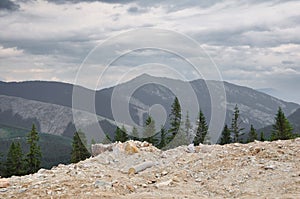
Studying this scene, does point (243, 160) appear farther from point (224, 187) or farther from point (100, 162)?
point (100, 162)

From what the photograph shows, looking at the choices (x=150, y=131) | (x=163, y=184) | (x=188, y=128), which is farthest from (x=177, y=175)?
(x=188, y=128)

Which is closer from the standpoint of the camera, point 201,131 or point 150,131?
point 150,131

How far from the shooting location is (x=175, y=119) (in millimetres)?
62344

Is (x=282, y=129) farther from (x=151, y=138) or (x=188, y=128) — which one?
(x=151, y=138)

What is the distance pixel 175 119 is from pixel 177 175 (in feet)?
152

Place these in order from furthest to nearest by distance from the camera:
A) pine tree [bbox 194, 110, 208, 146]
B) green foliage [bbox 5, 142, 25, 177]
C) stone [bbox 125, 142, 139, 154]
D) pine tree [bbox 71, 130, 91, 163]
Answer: pine tree [bbox 194, 110, 208, 146]
pine tree [bbox 71, 130, 91, 163]
green foliage [bbox 5, 142, 25, 177]
stone [bbox 125, 142, 139, 154]

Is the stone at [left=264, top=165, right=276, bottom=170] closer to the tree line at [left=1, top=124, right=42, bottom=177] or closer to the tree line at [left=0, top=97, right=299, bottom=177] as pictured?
the tree line at [left=0, top=97, right=299, bottom=177]

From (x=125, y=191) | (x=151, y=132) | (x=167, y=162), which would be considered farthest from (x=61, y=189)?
(x=151, y=132)

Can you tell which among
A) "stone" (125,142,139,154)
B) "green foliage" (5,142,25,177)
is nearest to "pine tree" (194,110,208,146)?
"green foliage" (5,142,25,177)

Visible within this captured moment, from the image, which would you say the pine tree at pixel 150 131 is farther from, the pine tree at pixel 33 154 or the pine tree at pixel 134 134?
the pine tree at pixel 33 154

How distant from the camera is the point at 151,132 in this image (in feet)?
201

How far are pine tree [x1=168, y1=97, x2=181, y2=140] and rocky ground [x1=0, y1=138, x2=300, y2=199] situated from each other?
40404 mm

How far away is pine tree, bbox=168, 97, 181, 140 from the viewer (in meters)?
60.8

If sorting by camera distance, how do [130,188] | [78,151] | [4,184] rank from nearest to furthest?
1. [130,188]
2. [4,184]
3. [78,151]
